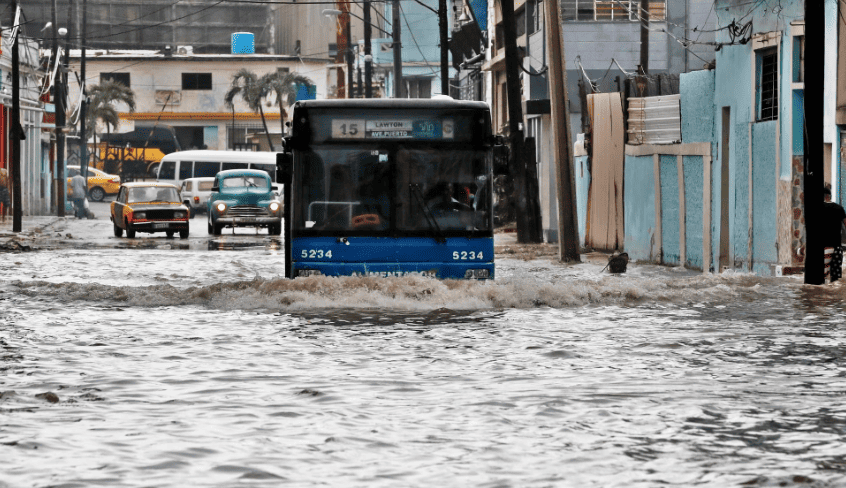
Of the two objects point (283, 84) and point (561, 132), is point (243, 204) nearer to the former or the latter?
point (561, 132)

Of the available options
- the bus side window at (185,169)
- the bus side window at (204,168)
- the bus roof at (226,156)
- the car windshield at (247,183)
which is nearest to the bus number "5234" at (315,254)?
the car windshield at (247,183)

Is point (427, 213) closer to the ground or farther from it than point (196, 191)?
closer to the ground

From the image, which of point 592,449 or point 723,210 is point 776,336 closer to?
point 592,449

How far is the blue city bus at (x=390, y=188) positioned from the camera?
16.9 meters

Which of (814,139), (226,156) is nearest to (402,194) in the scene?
(814,139)

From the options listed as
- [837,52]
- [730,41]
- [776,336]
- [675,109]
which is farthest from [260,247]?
[776,336]

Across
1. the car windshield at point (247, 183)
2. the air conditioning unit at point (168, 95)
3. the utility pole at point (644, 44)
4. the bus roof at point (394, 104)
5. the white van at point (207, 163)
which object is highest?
the air conditioning unit at point (168, 95)

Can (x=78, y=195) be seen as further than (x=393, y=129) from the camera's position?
Yes

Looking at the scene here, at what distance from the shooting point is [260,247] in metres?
33.6

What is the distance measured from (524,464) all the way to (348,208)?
10.0 meters

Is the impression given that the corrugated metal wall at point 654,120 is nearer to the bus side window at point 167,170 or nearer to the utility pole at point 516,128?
the utility pole at point 516,128

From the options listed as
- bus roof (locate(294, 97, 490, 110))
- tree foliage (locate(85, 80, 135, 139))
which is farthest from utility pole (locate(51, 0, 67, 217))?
bus roof (locate(294, 97, 490, 110))

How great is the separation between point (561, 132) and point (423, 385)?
16.1m

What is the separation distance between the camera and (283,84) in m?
90.2
